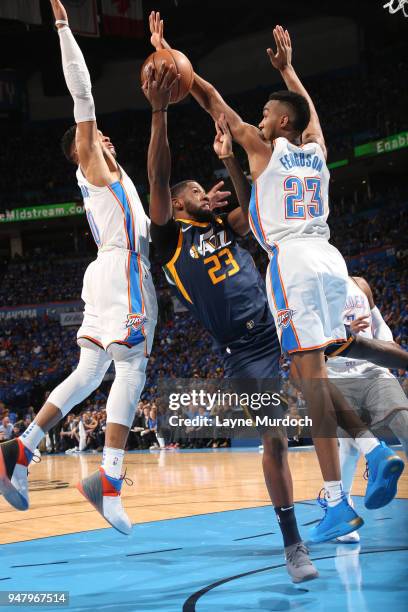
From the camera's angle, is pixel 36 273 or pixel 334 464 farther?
pixel 36 273

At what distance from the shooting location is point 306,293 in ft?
12.3

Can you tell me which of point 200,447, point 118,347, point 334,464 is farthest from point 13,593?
point 200,447

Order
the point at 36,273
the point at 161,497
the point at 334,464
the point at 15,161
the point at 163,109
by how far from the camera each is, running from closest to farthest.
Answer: the point at 334,464 < the point at 163,109 < the point at 161,497 < the point at 36,273 < the point at 15,161

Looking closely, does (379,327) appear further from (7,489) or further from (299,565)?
(7,489)

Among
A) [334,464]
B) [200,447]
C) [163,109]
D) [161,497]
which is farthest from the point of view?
[200,447]

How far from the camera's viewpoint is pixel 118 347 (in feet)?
14.2

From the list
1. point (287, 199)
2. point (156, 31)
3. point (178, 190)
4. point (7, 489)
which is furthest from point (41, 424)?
point (156, 31)

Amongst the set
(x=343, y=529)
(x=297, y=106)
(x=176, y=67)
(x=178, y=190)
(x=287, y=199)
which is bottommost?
(x=343, y=529)

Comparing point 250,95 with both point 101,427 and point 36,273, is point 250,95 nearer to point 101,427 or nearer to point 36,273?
point 36,273

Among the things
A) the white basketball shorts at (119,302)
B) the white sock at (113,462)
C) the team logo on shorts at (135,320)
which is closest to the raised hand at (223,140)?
the white basketball shorts at (119,302)

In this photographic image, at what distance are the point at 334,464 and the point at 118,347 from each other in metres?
1.45

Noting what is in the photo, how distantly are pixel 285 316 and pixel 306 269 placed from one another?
27cm

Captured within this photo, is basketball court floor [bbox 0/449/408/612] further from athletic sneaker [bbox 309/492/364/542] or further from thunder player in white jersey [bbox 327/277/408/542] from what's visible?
thunder player in white jersey [bbox 327/277/408/542]

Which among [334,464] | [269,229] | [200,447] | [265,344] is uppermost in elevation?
[269,229]
